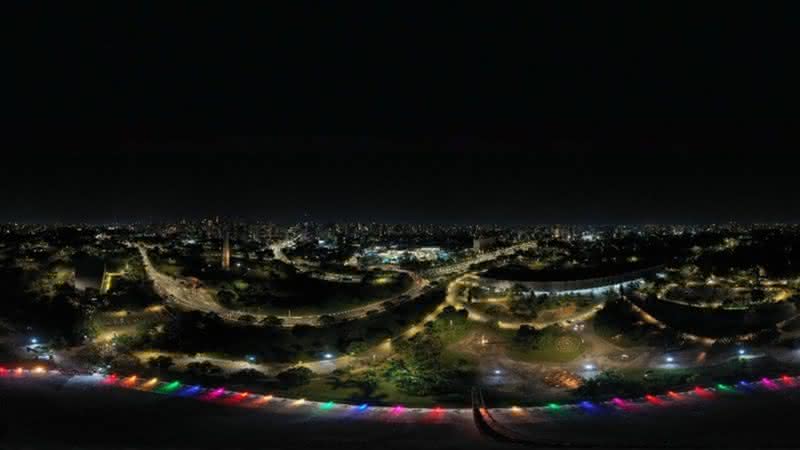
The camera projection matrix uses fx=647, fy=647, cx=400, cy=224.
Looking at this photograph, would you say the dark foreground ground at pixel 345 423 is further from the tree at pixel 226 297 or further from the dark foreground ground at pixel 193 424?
the tree at pixel 226 297

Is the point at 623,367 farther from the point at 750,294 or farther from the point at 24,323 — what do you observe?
the point at 24,323

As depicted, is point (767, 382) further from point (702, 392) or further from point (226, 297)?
point (226, 297)

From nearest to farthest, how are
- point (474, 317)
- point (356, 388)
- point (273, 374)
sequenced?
point (356, 388)
point (273, 374)
point (474, 317)

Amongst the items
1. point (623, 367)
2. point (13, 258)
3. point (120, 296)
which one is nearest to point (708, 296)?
point (623, 367)

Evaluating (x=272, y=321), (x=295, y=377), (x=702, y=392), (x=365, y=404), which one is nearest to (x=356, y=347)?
(x=295, y=377)

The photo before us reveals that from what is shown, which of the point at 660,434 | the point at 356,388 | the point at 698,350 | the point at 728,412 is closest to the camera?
the point at 660,434

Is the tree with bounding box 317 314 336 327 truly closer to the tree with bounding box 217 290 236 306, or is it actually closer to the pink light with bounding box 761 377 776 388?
the tree with bounding box 217 290 236 306

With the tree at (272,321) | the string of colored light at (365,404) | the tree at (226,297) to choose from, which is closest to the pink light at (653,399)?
the string of colored light at (365,404)

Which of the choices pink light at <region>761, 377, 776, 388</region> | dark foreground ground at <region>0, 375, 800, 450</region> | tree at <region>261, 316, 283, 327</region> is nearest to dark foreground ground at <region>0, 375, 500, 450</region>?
dark foreground ground at <region>0, 375, 800, 450</region>
